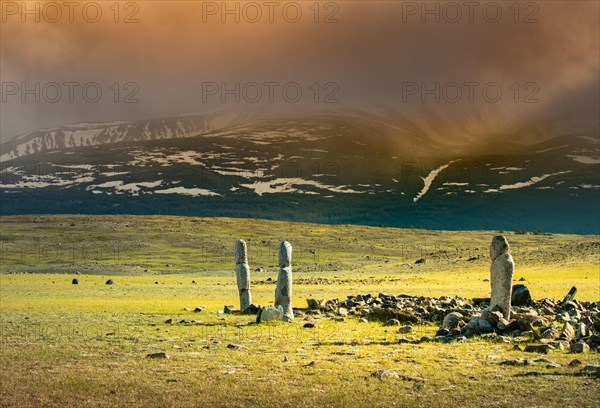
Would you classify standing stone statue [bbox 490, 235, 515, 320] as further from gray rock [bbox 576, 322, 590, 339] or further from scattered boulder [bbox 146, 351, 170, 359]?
scattered boulder [bbox 146, 351, 170, 359]

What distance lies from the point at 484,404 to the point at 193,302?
35755 millimetres

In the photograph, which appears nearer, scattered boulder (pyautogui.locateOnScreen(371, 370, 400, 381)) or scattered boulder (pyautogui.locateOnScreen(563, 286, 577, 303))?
scattered boulder (pyautogui.locateOnScreen(371, 370, 400, 381))

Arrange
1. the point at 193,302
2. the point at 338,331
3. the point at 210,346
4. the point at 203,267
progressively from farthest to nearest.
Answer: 1. the point at 203,267
2. the point at 193,302
3. the point at 338,331
4. the point at 210,346

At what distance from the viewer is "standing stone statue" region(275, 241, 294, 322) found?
3700cm

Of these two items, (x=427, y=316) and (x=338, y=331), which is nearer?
(x=338, y=331)

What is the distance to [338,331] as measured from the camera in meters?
31.7

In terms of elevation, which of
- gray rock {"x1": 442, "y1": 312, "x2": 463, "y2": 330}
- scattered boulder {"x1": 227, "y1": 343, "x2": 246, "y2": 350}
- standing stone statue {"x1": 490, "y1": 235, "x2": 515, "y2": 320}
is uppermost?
standing stone statue {"x1": 490, "y1": 235, "x2": 515, "y2": 320}

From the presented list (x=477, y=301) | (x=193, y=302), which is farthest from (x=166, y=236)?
(x=477, y=301)

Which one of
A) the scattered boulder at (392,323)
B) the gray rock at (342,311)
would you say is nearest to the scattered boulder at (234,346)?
the scattered boulder at (392,323)

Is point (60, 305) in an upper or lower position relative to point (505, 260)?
lower

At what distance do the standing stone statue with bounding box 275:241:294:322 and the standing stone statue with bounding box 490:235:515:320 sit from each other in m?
10.4

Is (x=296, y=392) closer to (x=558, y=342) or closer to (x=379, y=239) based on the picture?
(x=558, y=342)

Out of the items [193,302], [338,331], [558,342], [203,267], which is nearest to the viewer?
[558,342]

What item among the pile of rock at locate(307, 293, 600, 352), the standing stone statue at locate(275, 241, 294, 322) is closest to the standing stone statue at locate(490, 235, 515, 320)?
the pile of rock at locate(307, 293, 600, 352)
